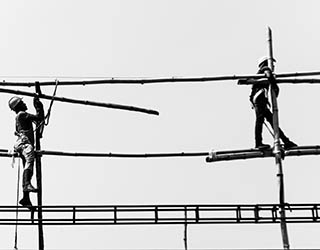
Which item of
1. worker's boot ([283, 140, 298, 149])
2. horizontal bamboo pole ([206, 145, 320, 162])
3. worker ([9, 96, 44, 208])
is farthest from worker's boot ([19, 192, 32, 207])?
worker's boot ([283, 140, 298, 149])

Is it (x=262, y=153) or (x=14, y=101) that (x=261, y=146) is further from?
(x=14, y=101)

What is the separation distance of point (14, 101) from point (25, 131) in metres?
0.61

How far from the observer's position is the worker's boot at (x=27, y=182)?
1465 cm

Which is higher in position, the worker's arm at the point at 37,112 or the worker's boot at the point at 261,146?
the worker's arm at the point at 37,112

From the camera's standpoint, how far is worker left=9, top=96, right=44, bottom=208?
48.7ft

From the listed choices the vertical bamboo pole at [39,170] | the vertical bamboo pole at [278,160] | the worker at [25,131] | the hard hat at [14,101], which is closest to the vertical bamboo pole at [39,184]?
the vertical bamboo pole at [39,170]

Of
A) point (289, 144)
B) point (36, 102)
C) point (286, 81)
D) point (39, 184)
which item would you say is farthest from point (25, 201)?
point (286, 81)

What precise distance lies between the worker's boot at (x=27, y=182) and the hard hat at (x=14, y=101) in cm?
128

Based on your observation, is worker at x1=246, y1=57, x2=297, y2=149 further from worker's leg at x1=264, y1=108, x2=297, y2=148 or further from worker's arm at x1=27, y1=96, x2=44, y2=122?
worker's arm at x1=27, y1=96, x2=44, y2=122

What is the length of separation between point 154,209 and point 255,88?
9.11 ft

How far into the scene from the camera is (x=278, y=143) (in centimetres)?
1430

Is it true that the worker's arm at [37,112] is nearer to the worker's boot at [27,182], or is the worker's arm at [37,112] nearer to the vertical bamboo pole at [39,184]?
the vertical bamboo pole at [39,184]

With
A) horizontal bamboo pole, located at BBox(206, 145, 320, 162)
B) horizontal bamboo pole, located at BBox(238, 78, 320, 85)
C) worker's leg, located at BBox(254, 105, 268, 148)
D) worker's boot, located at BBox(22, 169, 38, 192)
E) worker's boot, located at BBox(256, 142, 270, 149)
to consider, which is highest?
horizontal bamboo pole, located at BBox(238, 78, 320, 85)

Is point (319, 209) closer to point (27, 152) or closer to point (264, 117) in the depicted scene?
point (264, 117)
